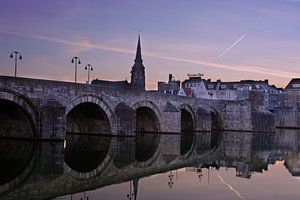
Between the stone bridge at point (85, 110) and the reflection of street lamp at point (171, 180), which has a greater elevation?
the stone bridge at point (85, 110)

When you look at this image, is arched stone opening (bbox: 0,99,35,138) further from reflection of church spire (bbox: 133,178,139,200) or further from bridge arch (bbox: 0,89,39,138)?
reflection of church spire (bbox: 133,178,139,200)

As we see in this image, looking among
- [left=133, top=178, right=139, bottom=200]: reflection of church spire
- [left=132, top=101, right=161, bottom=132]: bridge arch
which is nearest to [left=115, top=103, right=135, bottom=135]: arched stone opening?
[left=132, top=101, right=161, bottom=132]: bridge arch

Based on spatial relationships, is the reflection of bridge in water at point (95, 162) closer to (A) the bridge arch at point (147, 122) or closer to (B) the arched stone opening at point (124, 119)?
(B) the arched stone opening at point (124, 119)

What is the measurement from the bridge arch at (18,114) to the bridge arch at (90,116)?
11.5 ft

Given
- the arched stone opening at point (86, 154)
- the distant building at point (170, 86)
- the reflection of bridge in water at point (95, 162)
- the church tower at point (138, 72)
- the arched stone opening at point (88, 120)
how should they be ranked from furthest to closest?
the distant building at point (170, 86)
the church tower at point (138, 72)
the arched stone opening at point (88, 120)
the arched stone opening at point (86, 154)
the reflection of bridge in water at point (95, 162)

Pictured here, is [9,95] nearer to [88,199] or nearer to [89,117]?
[89,117]

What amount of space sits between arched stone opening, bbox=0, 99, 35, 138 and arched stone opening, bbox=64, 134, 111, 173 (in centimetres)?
287

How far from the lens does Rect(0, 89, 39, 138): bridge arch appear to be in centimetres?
2530

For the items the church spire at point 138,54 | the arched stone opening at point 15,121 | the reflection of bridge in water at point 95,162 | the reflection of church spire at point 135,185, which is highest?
the church spire at point 138,54

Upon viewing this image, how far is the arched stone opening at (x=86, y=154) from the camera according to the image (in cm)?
1843

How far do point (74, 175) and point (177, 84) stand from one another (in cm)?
9042

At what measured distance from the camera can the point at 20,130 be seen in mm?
27844

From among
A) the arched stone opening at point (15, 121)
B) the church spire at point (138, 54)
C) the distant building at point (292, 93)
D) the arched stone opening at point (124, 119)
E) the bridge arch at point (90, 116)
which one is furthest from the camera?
the distant building at point (292, 93)

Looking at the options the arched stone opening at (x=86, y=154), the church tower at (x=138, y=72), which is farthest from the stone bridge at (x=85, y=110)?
the church tower at (x=138, y=72)
